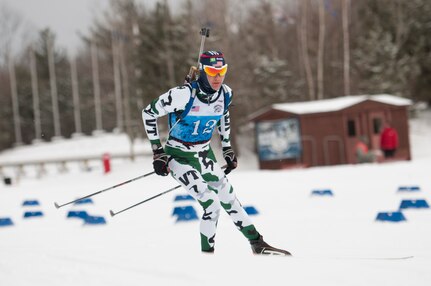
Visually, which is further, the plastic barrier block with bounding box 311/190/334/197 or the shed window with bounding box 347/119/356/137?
the shed window with bounding box 347/119/356/137

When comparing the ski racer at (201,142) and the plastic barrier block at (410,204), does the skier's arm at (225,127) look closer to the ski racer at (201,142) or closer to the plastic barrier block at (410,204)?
the ski racer at (201,142)

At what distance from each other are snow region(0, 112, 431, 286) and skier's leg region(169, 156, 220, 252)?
0.81 ft

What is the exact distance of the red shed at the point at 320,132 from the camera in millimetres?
23359

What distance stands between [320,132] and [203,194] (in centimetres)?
1864

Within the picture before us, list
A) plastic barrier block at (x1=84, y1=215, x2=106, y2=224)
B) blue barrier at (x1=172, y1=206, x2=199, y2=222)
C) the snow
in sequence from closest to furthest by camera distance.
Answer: the snow, blue barrier at (x1=172, y1=206, x2=199, y2=222), plastic barrier block at (x1=84, y1=215, x2=106, y2=224)

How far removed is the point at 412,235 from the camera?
6.81 metres

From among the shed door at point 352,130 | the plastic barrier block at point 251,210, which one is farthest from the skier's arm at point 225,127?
the shed door at point 352,130

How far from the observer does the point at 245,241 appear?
23.0 feet

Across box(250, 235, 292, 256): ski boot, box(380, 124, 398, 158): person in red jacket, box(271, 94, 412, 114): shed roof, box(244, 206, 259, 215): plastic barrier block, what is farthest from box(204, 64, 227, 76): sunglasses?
box(271, 94, 412, 114): shed roof

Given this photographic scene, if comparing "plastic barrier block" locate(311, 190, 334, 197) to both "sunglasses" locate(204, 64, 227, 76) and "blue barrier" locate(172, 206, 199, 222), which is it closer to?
"blue barrier" locate(172, 206, 199, 222)

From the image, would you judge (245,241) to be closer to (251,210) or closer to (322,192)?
(251,210)

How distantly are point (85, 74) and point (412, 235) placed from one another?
194 feet

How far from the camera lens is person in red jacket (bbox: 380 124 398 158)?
21339 mm

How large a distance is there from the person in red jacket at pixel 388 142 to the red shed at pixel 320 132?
4.87ft
